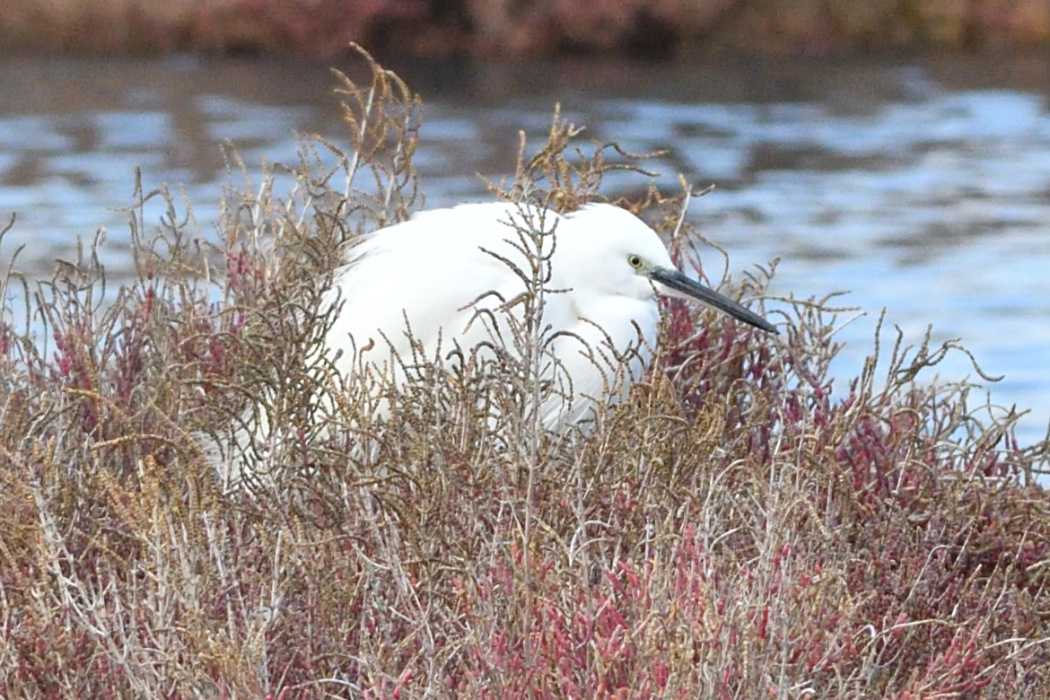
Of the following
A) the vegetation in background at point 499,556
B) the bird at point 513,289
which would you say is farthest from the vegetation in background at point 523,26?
the vegetation in background at point 499,556

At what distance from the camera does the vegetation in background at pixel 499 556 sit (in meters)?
2.86

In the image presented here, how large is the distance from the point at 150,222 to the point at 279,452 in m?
9.28

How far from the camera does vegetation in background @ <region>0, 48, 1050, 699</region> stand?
2.86 meters

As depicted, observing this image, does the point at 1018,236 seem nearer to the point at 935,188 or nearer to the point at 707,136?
the point at 935,188

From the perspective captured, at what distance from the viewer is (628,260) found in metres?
4.55

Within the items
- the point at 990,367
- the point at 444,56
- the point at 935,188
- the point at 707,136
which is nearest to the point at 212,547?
the point at 990,367

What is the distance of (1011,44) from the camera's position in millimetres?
Answer: 21422

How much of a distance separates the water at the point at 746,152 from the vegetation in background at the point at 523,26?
569 millimetres

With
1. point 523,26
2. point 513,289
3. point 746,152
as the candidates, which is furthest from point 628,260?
point 523,26

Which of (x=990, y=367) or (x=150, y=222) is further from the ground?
(x=150, y=222)

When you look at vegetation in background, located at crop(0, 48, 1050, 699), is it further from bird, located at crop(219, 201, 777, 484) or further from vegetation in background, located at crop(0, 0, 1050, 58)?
vegetation in background, located at crop(0, 0, 1050, 58)

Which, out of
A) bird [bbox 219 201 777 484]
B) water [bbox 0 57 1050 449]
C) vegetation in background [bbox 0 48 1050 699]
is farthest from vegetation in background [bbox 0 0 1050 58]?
vegetation in background [bbox 0 48 1050 699]

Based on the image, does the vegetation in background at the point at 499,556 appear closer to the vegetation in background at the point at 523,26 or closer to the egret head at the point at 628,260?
the egret head at the point at 628,260

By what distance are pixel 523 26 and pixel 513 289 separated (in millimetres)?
17418
